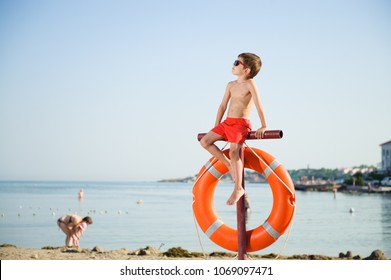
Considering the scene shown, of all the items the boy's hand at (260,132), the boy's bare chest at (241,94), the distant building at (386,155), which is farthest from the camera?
the distant building at (386,155)

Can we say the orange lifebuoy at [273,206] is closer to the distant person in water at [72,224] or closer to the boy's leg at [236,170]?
the boy's leg at [236,170]

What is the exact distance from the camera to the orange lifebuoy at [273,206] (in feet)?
10.7

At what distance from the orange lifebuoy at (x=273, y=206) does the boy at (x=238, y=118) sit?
0.45 feet

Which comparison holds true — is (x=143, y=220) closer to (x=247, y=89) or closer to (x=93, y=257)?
(x=93, y=257)

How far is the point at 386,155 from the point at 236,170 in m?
38.4

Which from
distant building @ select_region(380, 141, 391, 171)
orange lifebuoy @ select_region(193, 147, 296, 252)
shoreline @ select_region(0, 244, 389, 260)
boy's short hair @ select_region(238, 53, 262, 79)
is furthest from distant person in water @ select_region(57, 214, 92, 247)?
distant building @ select_region(380, 141, 391, 171)

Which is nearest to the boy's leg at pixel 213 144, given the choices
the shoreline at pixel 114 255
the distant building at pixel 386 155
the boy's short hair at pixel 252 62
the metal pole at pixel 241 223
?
the metal pole at pixel 241 223

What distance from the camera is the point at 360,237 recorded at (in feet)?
31.6

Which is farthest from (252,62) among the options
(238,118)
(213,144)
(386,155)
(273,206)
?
(386,155)

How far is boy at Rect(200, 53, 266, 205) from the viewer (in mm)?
3123
